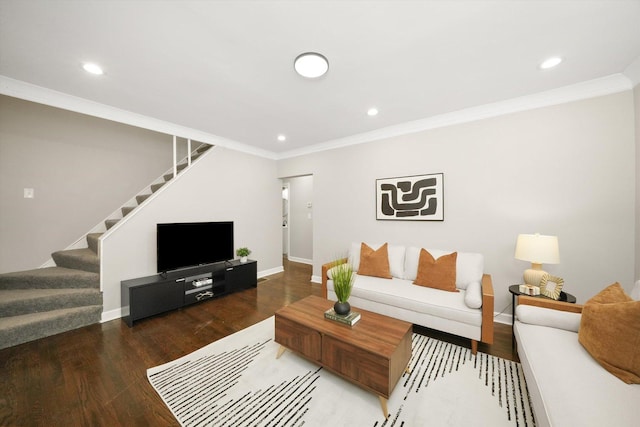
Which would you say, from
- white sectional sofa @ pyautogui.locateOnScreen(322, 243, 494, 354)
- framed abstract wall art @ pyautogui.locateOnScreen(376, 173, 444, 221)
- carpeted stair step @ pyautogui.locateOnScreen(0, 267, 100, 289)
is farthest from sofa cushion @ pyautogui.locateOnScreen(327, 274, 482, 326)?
carpeted stair step @ pyautogui.locateOnScreen(0, 267, 100, 289)

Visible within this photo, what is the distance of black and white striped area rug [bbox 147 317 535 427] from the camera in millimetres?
1485

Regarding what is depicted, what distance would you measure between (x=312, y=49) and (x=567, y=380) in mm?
2680

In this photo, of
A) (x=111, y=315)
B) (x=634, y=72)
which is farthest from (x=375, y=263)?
(x=111, y=315)

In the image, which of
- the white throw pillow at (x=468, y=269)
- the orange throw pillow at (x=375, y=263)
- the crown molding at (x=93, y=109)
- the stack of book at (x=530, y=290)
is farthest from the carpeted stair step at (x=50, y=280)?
the stack of book at (x=530, y=290)

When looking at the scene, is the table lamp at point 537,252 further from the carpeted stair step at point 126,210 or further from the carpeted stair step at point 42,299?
the carpeted stair step at point 126,210

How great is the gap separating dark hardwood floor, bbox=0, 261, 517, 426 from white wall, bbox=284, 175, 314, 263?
9.57ft

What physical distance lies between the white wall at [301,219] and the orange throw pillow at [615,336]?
199 inches

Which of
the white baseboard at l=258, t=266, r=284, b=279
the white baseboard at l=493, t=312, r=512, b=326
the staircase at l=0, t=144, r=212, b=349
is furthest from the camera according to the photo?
the white baseboard at l=258, t=266, r=284, b=279

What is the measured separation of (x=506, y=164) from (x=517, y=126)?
0.44 metres

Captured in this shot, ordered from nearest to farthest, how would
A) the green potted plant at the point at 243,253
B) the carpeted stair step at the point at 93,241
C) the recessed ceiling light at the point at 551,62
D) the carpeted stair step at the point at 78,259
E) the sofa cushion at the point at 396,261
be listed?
the recessed ceiling light at the point at 551,62, the carpeted stair step at the point at 78,259, the sofa cushion at the point at 396,261, the carpeted stair step at the point at 93,241, the green potted plant at the point at 243,253

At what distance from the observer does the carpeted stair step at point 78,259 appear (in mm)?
2930

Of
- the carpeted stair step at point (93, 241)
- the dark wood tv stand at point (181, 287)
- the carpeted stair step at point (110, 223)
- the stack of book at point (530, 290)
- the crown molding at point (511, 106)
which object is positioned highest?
the crown molding at point (511, 106)

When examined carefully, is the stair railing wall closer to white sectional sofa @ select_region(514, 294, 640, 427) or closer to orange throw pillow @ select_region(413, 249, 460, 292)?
orange throw pillow @ select_region(413, 249, 460, 292)

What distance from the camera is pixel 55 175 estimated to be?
10.9 feet
